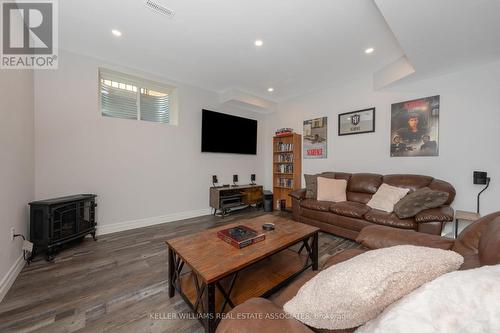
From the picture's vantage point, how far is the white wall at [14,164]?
1.64m

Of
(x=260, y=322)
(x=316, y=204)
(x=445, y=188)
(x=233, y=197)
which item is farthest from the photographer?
(x=233, y=197)

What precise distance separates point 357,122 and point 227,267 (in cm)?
354

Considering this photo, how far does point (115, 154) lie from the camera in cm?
304

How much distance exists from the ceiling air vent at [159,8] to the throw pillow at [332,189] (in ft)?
10.3

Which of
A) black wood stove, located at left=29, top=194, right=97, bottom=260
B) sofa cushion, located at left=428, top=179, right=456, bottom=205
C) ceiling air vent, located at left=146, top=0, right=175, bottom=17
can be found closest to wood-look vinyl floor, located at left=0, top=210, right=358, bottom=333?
black wood stove, located at left=29, top=194, right=97, bottom=260

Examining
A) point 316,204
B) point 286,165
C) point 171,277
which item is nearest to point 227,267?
point 171,277

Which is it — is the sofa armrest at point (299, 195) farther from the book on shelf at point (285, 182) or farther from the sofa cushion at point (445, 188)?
the sofa cushion at point (445, 188)

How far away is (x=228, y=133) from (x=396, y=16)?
3.28 metres

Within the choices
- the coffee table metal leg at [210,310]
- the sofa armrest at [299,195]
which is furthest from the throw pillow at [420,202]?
the coffee table metal leg at [210,310]

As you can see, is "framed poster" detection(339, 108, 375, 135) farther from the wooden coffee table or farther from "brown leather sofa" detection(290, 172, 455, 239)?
the wooden coffee table

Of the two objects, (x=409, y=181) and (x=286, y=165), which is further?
(x=286, y=165)

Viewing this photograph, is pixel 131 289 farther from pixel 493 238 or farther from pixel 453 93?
pixel 453 93

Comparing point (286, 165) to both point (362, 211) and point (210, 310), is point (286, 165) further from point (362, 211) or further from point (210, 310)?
point (210, 310)

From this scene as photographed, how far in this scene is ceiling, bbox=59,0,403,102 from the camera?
193 centimetres
